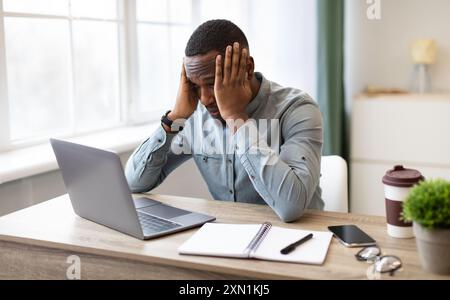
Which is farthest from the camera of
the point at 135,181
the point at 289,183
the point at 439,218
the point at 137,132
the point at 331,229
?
the point at 137,132

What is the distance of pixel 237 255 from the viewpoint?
4.13ft

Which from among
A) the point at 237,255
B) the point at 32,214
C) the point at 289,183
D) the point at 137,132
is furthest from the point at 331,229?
the point at 137,132

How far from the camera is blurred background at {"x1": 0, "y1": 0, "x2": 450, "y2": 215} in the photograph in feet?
7.80

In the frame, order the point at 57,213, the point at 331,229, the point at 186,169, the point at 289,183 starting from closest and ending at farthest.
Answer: the point at 331,229 < the point at 289,183 < the point at 57,213 < the point at 186,169

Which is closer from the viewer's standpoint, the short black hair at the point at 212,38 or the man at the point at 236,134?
the man at the point at 236,134

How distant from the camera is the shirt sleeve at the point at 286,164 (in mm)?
1525

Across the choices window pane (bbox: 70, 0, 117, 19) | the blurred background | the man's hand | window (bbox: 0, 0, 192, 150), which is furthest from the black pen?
window pane (bbox: 70, 0, 117, 19)

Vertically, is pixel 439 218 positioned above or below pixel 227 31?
below

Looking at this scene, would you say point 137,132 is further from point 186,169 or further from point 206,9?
point 206,9

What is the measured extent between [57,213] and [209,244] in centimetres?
54

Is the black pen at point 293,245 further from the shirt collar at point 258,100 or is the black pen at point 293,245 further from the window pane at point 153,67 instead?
the window pane at point 153,67

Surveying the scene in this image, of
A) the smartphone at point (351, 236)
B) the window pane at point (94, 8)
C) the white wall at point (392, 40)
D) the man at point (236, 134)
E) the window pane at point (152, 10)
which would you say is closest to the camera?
the smartphone at point (351, 236)

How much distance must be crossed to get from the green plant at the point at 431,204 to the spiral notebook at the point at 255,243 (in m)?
0.23
